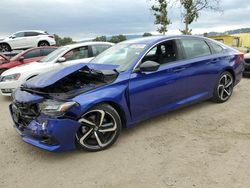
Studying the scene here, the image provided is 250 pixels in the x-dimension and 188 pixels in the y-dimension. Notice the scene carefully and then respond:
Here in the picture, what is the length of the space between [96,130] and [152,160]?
88 cm

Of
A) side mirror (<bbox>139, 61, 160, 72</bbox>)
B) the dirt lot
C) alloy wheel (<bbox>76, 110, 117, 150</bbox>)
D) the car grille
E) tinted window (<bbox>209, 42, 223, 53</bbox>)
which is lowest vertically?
the dirt lot

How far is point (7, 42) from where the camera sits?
59.5 feet

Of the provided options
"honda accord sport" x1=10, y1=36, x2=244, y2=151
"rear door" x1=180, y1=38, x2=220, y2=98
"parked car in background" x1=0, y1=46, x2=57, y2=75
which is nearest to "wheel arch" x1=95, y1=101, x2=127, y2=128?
"honda accord sport" x1=10, y1=36, x2=244, y2=151

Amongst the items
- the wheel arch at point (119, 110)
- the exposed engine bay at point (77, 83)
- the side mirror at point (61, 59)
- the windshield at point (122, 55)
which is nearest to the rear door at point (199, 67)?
the windshield at point (122, 55)

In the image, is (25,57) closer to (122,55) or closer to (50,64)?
(50,64)

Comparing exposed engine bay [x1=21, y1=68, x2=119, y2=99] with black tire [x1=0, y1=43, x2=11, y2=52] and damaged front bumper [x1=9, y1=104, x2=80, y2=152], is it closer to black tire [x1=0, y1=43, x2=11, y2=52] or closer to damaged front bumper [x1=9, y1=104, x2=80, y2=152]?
damaged front bumper [x1=9, y1=104, x2=80, y2=152]

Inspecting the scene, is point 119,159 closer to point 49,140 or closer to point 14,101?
point 49,140

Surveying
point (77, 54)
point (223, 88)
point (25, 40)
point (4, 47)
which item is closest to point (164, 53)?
point (223, 88)

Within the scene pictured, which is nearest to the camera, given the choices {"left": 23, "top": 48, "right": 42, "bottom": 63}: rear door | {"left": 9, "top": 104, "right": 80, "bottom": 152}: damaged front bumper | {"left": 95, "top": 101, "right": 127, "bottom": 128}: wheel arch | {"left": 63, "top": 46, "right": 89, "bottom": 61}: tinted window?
{"left": 9, "top": 104, "right": 80, "bottom": 152}: damaged front bumper

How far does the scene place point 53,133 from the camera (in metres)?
3.70

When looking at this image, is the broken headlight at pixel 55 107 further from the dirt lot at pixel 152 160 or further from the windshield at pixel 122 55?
the windshield at pixel 122 55

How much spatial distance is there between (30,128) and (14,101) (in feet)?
2.33

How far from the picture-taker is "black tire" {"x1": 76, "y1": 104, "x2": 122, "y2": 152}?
4004mm

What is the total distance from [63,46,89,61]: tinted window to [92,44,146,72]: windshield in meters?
3.44
